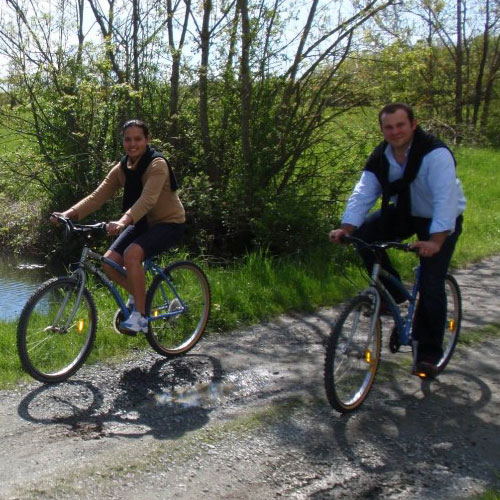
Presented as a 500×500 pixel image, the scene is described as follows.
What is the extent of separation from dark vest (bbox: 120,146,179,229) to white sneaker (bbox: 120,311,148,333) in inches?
29.5

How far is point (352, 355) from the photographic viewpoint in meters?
4.30

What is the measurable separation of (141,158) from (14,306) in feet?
16.5

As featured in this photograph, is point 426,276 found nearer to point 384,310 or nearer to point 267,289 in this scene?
point 384,310

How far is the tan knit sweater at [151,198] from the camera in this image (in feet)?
16.6

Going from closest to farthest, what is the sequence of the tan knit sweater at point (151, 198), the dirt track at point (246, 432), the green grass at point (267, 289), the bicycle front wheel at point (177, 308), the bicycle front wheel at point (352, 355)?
the dirt track at point (246, 432), the bicycle front wheel at point (352, 355), the tan knit sweater at point (151, 198), the bicycle front wheel at point (177, 308), the green grass at point (267, 289)

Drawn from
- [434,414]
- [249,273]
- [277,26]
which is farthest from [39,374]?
[277,26]

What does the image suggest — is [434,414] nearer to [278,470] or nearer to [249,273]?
[278,470]

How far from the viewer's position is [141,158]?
17.3ft

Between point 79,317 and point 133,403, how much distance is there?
853mm

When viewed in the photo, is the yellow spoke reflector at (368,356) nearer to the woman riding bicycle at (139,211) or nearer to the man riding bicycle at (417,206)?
the man riding bicycle at (417,206)

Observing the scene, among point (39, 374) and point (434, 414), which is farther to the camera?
point (39, 374)

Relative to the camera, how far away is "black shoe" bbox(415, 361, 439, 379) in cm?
472

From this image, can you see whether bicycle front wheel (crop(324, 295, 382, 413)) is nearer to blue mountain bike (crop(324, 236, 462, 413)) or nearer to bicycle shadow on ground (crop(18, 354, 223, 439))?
blue mountain bike (crop(324, 236, 462, 413))

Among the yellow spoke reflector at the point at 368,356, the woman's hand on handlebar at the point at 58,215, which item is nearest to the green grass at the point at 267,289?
the woman's hand on handlebar at the point at 58,215
